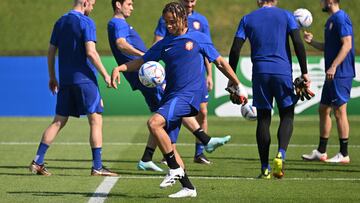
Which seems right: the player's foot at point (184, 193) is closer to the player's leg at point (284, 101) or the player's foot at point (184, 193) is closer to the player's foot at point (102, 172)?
the player's leg at point (284, 101)

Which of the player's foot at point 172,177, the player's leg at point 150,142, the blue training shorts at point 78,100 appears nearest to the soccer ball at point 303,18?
the player's leg at point 150,142

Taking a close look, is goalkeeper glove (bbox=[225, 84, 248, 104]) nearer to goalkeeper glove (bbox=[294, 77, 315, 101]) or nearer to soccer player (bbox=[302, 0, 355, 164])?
goalkeeper glove (bbox=[294, 77, 315, 101])

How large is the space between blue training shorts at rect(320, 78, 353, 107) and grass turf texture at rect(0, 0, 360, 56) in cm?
1453

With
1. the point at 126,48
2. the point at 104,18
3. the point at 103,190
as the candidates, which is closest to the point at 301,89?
the point at 126,48

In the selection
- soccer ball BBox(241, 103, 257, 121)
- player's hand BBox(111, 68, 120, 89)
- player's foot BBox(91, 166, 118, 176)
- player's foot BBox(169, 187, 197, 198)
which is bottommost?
player's foot BBox(91, 166, 118, 176)

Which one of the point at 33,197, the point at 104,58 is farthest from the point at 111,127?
the point at 33,197

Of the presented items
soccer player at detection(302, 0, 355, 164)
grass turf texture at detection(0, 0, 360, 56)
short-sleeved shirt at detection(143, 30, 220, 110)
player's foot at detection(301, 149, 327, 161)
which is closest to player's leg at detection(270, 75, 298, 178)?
short-sleeved shirt at detection(143, 30, 220, 110)

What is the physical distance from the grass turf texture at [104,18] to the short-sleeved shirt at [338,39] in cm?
1454

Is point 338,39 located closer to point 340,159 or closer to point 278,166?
point 340,159

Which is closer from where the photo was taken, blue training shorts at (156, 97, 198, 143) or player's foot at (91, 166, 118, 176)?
blue training shorts at (156, 97, 198, 143)

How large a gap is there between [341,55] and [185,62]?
12.6 feet

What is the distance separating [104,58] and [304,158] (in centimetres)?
949

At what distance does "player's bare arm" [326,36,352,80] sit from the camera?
12602 millimetres

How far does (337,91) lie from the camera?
1312cm
